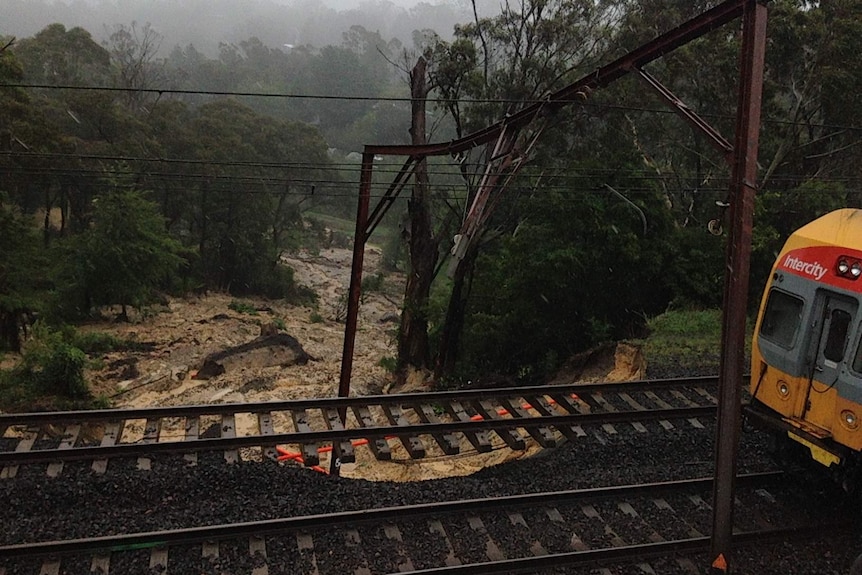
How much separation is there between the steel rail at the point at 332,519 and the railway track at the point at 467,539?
11 millimetres

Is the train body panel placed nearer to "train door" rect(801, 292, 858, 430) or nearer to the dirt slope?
"train door" rect(801, 292, 858, 430)

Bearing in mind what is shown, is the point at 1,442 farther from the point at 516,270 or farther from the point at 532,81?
the point at 532,81

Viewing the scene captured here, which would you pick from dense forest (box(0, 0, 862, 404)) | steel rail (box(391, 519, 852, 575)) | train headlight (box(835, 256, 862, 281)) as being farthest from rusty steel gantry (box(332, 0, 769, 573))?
dense forest (box(0, 0, 862, 404))

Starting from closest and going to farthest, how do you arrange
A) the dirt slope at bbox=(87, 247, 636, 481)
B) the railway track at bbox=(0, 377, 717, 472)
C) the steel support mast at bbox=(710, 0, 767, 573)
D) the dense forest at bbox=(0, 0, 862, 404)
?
the steel support mast at bbox=(710, 0, 767, 573)
the railway track at bbox=(0, 377, 717, 472)
the dirt slope at bbox=(87, 247, 636, 481)
the dense forest at bbox=(0, 0, 862, 404)

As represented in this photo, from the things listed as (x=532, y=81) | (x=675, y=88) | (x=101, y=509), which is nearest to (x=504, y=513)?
(x=101, y=509)

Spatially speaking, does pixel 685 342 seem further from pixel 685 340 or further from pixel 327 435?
pixel 327 435

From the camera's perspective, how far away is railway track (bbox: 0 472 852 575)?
6309mm

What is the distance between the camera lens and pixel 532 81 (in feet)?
69.4

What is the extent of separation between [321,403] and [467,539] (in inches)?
122

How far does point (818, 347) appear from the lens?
23.2ft

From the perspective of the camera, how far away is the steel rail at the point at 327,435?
7.72 metres

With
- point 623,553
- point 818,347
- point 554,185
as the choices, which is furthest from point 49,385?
point 818,347

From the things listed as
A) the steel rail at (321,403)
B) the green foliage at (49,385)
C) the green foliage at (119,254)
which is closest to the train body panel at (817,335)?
the steel rail at (321,403)

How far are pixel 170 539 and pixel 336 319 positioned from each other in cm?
3095
